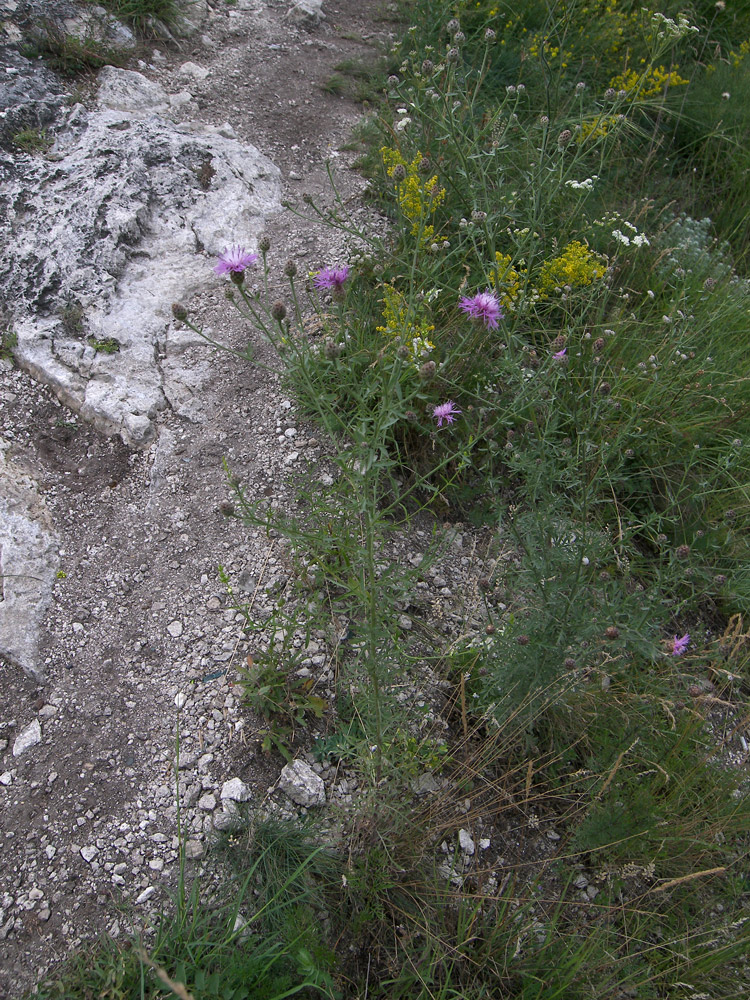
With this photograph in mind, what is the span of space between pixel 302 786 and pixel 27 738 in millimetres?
856

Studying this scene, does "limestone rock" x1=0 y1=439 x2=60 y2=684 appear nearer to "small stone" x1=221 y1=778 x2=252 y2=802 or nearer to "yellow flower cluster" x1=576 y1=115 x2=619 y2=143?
"small stone" x1=221 y1=778 x2=252 y2=802

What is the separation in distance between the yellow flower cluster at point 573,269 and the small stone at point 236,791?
235 centimetres

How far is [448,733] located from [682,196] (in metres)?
4.00

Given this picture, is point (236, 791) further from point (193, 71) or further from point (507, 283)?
point (193, 71)

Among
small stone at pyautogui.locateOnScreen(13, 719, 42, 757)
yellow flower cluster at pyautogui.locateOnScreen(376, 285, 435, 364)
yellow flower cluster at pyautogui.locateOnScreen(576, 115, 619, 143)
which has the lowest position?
small stone at pyautogui.locateOnScreen(13, 719, 42, 757)

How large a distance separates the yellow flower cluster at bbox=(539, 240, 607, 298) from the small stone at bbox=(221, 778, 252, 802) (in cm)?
235

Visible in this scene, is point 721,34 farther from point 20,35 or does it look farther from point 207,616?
point 207,616

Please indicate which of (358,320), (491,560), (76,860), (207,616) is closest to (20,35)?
(358,320)

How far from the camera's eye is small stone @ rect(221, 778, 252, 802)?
1972 millimetres

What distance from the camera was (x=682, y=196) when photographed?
4.42 metres

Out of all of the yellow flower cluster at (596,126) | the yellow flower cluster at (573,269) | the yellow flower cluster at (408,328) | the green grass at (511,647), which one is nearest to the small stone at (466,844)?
the green grass at (511,647)

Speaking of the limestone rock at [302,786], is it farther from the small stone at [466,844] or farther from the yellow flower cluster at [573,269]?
the yellow flower cluster at [573,269]

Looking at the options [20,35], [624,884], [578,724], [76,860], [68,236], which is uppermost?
[20,35]

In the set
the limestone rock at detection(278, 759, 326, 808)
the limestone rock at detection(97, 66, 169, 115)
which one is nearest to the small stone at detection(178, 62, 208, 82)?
the limestone rock at detection(97, 66, 169, 115)
